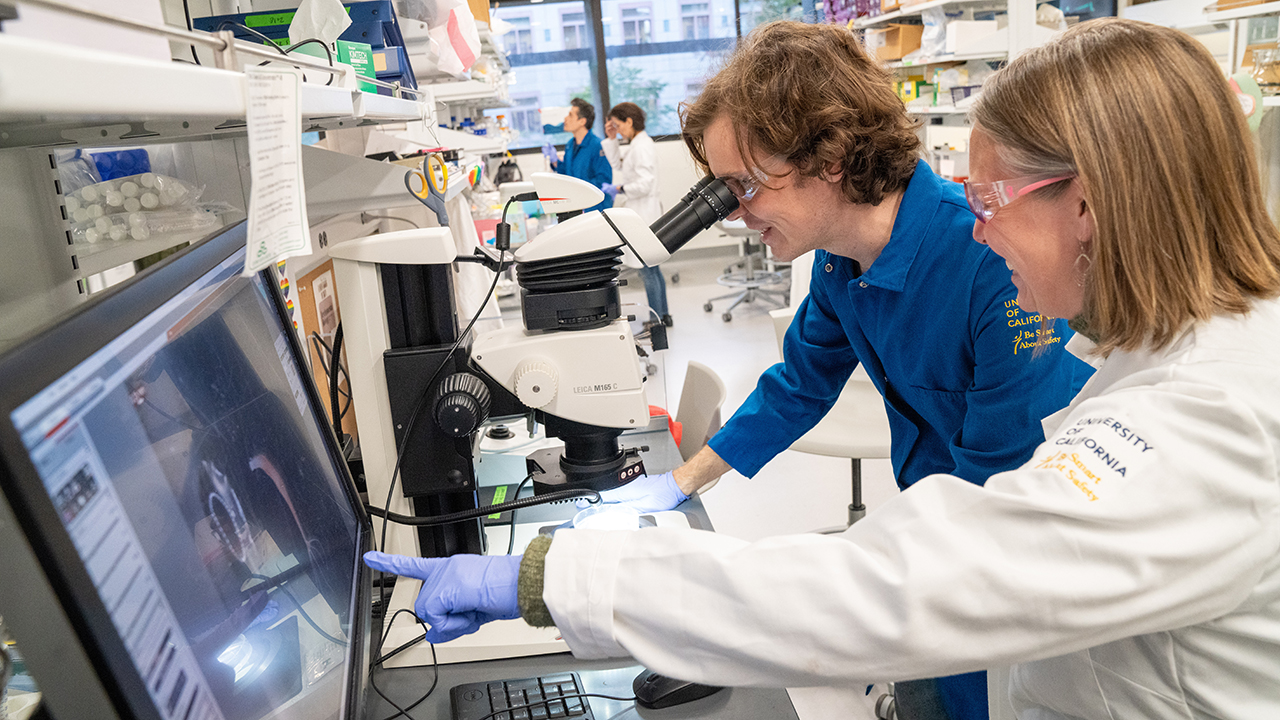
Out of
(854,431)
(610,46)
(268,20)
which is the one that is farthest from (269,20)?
(610,46)

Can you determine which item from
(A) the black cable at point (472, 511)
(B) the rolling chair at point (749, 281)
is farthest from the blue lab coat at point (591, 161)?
(A) the black cable at point (472, 511)

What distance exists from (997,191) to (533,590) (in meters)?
0.60

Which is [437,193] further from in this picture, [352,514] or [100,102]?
[100,102]

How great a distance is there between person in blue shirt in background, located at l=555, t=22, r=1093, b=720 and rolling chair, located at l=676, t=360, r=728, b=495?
780 mm

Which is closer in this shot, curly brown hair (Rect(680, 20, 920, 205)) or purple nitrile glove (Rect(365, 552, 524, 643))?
purple nitrile glove (Rect(365, 552, 524, 643))

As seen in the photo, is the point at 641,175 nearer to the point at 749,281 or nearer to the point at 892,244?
the point at 749,281

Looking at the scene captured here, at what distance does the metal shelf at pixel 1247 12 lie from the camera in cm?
253

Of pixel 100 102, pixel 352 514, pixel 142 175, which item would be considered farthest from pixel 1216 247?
pixel 142 175

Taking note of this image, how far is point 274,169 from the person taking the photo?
60cm

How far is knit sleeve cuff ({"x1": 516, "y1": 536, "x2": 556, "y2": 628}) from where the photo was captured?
765 mm

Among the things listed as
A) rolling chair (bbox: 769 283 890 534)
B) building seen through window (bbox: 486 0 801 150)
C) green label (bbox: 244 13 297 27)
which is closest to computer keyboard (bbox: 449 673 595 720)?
green label (bbox: 244 13 297 27)

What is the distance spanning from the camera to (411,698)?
3.63 feet

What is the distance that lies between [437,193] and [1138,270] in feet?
4.58

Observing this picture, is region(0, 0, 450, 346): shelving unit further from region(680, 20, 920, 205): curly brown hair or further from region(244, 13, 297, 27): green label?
region(680, 20, 920, 205): curly brown hair
